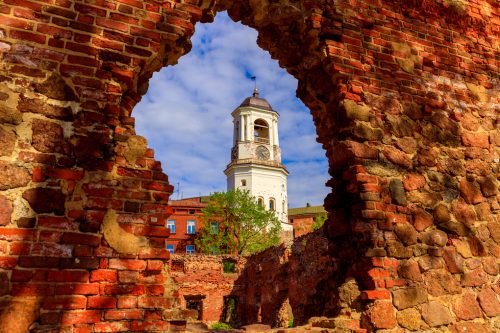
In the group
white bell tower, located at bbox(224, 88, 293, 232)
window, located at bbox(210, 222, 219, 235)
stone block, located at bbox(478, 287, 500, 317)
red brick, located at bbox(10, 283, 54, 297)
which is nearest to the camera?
red brick, located at bbox(10, 283, 54, 297)

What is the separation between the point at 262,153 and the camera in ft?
139

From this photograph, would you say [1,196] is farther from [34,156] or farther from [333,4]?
[333,4]

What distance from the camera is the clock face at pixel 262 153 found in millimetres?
42037

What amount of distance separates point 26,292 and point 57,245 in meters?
0.30

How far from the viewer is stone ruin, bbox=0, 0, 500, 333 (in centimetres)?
243

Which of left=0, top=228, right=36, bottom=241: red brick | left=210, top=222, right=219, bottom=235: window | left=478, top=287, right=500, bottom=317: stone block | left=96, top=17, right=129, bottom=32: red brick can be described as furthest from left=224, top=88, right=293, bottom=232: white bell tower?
left=0, top=228, right=36, bottom=241: red brick

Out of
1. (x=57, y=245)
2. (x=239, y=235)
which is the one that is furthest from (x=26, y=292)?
(x=239, y=235)

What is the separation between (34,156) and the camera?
8.21 ft

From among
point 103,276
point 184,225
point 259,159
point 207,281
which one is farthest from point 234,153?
point 103,276

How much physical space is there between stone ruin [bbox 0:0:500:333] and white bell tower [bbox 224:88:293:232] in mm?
36080

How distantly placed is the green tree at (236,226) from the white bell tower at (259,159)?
18.9 ft

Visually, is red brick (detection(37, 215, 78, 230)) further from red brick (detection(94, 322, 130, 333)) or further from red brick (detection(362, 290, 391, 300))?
red brick (detection(362, 290, 391, 300))

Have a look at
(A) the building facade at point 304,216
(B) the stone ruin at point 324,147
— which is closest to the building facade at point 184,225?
Answer: (A) the building facade at point 304,216

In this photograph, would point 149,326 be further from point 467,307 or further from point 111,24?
point 467,307
